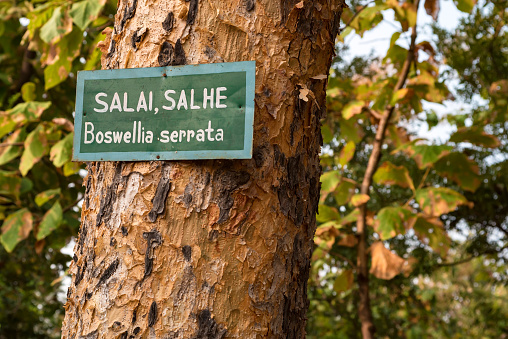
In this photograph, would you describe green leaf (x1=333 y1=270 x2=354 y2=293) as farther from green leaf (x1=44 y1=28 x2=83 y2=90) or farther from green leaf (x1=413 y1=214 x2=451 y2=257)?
green leaf (x1=44 y1=28 x2=83 y2=90)

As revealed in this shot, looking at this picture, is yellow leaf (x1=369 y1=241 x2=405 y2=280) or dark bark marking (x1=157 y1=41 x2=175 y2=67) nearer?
dark bark marking (x1=157 y1=41 x2=175 y2=67)

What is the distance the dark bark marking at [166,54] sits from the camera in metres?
1.03

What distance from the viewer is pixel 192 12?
103 centimetres

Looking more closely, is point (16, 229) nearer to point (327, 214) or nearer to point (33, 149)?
point (33, 149)

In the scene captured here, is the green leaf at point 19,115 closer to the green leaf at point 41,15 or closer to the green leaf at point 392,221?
the green leaf at point 41,15

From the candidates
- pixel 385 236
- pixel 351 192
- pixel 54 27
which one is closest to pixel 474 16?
pixel 351 192

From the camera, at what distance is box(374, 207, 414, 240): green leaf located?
246 cm

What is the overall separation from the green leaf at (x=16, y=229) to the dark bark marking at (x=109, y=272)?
5.74ft

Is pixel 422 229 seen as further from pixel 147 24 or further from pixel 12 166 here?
pixel 12 166

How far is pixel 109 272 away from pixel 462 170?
2321 millimetres

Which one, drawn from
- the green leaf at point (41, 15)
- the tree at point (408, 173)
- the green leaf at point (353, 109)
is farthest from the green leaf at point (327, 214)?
the green leaf at point (41, 15)

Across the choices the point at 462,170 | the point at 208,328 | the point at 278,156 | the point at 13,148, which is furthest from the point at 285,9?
the point at 13,148

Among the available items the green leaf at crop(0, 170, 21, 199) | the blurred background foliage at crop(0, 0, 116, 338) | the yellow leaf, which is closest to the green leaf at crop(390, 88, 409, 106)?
the yellow leaf

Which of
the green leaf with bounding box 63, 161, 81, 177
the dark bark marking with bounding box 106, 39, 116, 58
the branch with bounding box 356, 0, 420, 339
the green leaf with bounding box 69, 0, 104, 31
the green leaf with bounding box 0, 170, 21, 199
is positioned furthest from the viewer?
the green leaf with bounding box 0, 170, 21, 199
